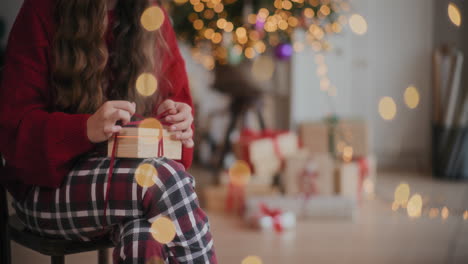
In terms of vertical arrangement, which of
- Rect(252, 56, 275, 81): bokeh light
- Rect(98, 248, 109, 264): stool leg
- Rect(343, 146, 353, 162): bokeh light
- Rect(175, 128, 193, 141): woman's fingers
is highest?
Rect(252, 56, 275, 81): bokeh light

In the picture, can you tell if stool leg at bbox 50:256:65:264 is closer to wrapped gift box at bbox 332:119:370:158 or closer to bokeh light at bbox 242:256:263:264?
bokeh light at bbox 242:256:263:264

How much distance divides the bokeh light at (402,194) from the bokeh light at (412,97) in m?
0.64

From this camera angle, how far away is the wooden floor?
4.61 feet

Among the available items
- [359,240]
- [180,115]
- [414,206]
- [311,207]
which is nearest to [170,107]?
[180,115]

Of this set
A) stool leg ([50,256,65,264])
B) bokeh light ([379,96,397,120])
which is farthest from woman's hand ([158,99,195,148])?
bokeh light ([379,96,397,120])

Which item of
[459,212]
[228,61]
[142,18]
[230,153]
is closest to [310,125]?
[230,153]

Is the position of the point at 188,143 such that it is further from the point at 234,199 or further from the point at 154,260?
the point at 234,199

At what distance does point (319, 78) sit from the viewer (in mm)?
2896

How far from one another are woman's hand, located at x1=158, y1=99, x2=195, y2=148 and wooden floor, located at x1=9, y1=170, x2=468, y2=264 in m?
0.50

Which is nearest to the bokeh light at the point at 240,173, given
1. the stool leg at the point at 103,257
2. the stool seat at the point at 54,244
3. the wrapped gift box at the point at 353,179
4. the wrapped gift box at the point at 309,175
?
the wrapped gift box at the point at 309,175

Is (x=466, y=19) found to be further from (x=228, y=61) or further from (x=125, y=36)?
(x=125, y=36)

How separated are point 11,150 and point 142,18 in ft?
1.10

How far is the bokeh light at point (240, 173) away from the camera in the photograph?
207cm

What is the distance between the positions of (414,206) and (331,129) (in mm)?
590
